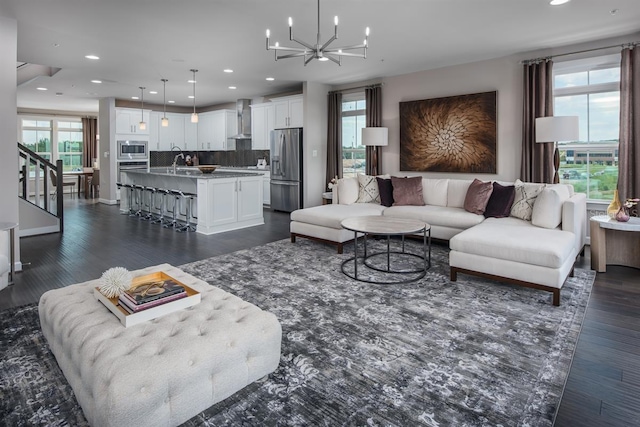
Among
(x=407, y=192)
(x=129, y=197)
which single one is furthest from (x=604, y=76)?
(x=129, y=197)

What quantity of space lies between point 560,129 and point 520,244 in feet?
6.29

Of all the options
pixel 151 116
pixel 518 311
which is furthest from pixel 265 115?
pixel 518 311

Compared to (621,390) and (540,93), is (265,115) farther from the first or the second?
(621,390)

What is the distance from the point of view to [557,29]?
4508 millimetres

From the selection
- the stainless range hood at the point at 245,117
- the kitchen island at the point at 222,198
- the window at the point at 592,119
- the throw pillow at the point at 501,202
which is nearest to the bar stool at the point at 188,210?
the kitchen island at the point at 222,198

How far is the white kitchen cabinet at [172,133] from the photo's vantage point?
10.8 m

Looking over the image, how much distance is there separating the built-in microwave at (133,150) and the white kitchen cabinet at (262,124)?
312 centimetres

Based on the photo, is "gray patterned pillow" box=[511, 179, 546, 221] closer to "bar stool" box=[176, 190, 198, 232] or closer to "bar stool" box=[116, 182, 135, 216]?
"bar stool" box=[176, 190, 198, 232]

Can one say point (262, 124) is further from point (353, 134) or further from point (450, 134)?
point (450, 134)

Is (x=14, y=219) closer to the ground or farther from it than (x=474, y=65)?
closer to the ground

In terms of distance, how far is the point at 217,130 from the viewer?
10.7 m

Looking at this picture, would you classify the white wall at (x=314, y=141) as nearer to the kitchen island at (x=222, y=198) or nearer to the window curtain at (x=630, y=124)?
the kitchen island at (x=222, y=198)

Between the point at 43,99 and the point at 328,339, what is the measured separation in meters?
11.0

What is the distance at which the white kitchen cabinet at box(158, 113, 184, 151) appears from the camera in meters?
10.8
